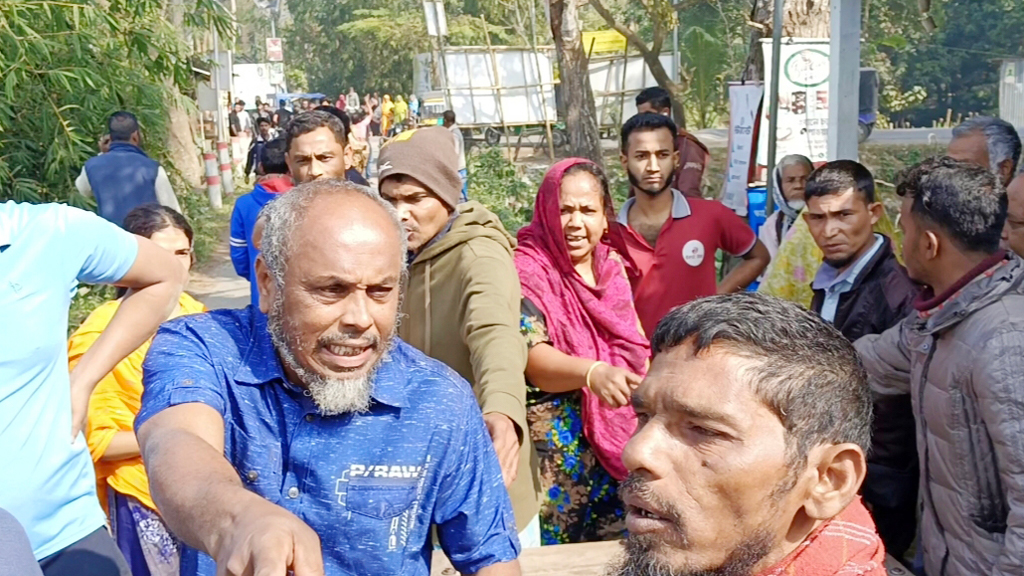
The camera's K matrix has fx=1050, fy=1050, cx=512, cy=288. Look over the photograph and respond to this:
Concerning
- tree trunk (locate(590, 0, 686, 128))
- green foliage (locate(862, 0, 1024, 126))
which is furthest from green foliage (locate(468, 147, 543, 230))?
green foliage (locate(862, 0, 1024, 126))

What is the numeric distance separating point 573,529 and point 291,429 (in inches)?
63.8

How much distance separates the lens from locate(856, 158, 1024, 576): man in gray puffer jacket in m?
2.46

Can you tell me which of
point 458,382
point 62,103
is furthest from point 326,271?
point 62,103

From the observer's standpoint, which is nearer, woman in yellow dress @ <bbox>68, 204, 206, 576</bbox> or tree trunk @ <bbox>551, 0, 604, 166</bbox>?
woman in yellow dress @ <bbox>68, 204, 206, 576</bbox>

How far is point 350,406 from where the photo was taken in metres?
1.83

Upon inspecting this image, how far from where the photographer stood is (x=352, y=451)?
6.03 ft

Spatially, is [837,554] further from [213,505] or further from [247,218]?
[247,218]

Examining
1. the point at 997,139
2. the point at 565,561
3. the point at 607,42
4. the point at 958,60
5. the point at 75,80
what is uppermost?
the point at 607,42

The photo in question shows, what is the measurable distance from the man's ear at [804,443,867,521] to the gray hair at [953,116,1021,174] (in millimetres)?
3388

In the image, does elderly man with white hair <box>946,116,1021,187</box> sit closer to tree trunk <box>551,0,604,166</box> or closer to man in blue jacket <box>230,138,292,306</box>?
man in blue jacket <box>230,138,292,306</box>

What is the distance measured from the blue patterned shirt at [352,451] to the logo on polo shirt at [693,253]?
7.95 ft

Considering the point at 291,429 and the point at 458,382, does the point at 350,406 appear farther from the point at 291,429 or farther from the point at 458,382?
the point at 458,382

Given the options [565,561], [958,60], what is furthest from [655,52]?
[958,60]

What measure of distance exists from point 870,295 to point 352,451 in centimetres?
219
